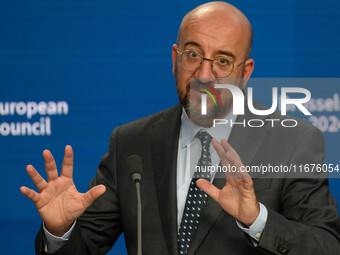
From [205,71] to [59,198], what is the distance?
28.8 inches

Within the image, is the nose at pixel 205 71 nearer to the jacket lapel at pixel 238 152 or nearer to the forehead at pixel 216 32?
the forehead at pixel 216 32

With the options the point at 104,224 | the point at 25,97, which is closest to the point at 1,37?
the point at 25,97

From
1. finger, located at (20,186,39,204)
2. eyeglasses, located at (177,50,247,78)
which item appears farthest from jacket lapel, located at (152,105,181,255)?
finger, located at (20,186,39,204)

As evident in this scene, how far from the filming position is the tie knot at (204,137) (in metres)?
2.10

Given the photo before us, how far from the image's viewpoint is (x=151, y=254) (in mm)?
2014

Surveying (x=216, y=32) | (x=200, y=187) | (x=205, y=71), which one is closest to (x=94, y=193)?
(x=200, y=187)

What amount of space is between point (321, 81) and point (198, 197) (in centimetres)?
114

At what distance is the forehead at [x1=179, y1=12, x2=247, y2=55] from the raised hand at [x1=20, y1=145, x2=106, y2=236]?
0.68m

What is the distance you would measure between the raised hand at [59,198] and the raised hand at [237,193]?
1.50 ft

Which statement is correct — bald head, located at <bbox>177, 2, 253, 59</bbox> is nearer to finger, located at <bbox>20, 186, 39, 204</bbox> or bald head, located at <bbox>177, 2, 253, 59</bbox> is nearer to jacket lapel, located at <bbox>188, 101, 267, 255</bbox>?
jacket lapel, located at <bbox>188, 101, 267, 255</bbox>

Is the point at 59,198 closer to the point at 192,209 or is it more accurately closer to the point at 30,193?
the point at 30,193

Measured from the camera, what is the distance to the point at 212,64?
210 cm

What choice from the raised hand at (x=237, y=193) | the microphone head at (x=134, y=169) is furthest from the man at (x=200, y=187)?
the microphone head at (x=134, y=169)

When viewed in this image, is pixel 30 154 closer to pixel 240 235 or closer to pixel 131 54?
pixel 131 54
